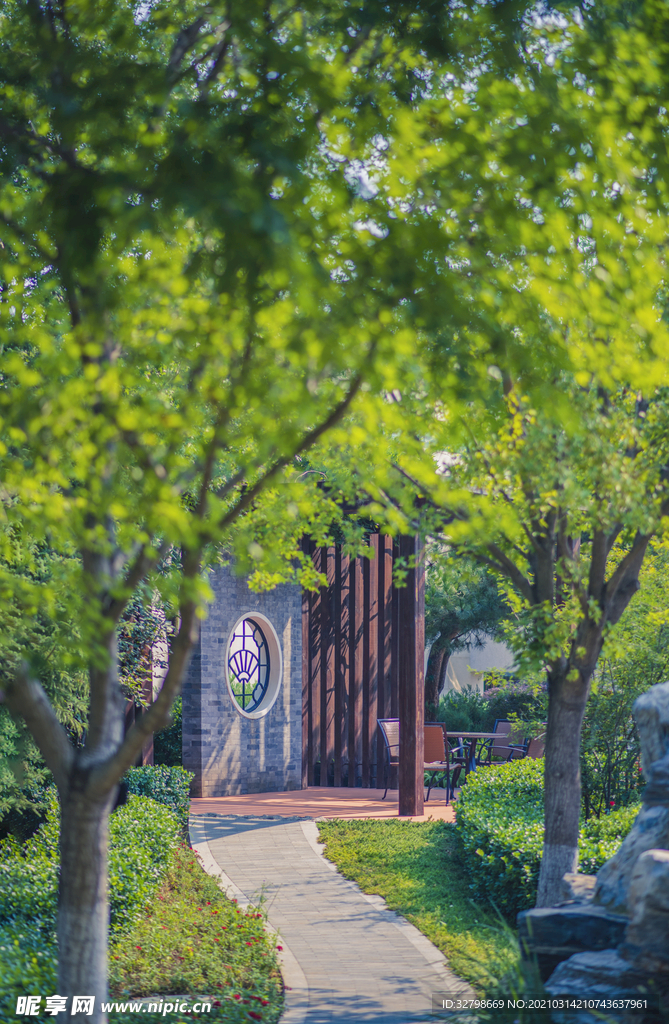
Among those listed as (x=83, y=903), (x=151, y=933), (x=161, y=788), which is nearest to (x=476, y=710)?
(x=161, y=788)

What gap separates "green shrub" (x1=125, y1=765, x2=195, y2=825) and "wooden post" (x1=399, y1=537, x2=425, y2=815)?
258cm

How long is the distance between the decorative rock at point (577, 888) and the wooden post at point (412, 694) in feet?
17.9

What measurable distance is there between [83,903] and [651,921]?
2.43 meters

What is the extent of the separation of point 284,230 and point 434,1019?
425cm

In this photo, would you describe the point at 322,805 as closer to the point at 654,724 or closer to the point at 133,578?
the point at 654,724

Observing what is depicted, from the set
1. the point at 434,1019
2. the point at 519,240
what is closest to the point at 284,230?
the point at 519,240

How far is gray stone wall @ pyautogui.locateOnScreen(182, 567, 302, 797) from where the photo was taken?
12.4 m

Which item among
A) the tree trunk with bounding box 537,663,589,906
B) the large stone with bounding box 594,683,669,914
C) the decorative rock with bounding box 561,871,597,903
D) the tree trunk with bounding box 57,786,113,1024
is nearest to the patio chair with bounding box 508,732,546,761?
the tree trunk with bounding box 537,663,589,906

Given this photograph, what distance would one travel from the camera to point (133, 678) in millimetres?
9969

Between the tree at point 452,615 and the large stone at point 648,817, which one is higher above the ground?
the tree at point 452,615

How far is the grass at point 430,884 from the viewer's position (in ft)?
18.7

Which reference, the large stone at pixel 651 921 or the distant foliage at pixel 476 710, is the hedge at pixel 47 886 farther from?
the distant foliage at pixel 476 710

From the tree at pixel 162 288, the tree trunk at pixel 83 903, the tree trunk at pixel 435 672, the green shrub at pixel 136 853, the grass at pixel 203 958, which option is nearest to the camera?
the tree at pixel 162 288

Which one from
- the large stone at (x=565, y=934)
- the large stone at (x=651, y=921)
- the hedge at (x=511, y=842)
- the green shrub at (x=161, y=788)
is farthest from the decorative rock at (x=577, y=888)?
the green shrub at (x=161, y=788)
